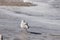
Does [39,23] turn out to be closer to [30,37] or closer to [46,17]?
[46,17]

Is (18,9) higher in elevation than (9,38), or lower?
higher

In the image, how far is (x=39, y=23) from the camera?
1428 millimetres

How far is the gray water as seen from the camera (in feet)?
4.56

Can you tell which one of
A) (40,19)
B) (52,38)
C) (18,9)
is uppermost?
(18,9)

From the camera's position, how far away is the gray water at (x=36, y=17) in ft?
4.56

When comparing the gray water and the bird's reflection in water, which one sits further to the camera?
the gray water

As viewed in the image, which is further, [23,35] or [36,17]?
[36,17]

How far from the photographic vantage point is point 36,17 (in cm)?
143

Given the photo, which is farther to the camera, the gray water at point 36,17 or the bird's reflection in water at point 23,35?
the gray water at point 36,17

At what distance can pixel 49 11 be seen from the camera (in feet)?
4.62

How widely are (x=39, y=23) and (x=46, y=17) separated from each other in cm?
9

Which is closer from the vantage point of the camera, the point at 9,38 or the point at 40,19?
the point at 9,38

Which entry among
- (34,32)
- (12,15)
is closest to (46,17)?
(34,32)

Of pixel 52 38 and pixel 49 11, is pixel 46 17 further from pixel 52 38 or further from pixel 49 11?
pixel 52 38
